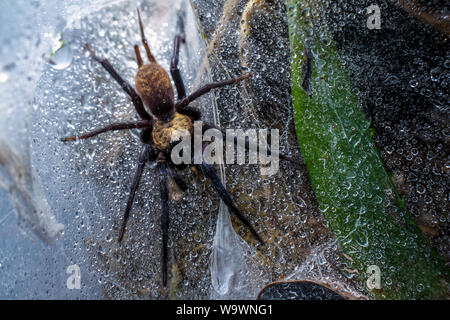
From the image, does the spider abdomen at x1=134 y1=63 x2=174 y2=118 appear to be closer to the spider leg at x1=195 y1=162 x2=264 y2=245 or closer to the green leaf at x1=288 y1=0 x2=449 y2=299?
the spider leg at x1=195 y1=162 x2=264 y2=245

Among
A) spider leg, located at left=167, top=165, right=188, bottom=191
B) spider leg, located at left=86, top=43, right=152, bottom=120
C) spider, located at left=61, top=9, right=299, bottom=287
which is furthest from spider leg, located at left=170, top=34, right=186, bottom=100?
spider leg, located at left=167, top=165, right=188, bottom=191

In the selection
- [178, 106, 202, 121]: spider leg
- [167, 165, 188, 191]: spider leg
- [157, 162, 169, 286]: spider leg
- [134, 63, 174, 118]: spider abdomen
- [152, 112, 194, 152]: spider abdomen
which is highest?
[134, 63, 174, 118]: spider abdomen

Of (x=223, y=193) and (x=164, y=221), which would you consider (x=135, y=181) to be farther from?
(x=223, y=193)

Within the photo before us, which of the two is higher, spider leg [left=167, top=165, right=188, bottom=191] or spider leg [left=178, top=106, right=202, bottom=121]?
spider leg [left=178, top=106, right=202, bottom=121]

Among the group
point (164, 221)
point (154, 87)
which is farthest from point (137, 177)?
point (154, 87)

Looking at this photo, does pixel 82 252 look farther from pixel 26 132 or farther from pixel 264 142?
pixel 264 142

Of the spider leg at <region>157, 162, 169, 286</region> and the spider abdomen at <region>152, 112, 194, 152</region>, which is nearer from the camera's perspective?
the spider leg at <region>157, 162, 169, 286</region>
